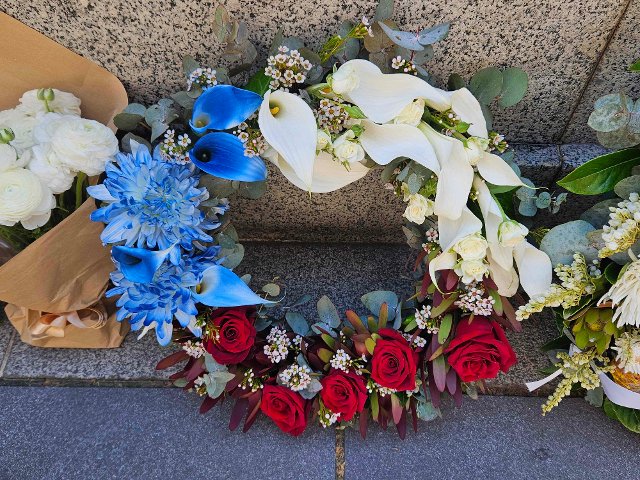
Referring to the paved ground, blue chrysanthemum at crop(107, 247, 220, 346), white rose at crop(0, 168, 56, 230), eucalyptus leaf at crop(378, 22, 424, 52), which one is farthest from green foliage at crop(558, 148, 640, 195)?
white rose at crop(0, 168, 56, 230)

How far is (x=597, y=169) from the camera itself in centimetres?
138

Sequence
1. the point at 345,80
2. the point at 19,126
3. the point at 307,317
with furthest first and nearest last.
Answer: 1. the point at 307,317
2. the point at 19,126
3. the point at 345,80

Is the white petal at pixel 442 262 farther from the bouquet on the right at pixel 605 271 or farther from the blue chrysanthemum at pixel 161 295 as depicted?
the blue chrysanthemum at pixel 161 295

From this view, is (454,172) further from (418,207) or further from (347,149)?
(347,149)

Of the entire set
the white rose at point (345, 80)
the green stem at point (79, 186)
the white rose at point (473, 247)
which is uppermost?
the white rose at point (345, 80)

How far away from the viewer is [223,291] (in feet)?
4.53

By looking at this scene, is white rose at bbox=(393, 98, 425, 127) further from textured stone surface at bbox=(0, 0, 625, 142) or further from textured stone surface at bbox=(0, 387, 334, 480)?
textured stone surface at bbox=(0, 387, 334, 480)

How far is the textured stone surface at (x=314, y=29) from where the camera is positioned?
1.44 meters

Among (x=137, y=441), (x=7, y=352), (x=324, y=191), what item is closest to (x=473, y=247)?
(x=324, y=191)

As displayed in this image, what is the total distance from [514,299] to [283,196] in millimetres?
791

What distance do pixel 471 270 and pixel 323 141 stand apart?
45 cm

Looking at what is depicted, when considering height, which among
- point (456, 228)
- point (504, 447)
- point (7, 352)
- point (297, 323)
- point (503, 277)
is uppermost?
point (456, 228)

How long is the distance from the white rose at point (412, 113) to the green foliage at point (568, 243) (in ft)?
1.47

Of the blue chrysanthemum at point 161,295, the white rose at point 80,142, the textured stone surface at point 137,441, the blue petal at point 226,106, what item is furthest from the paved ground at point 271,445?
the blue petal at point 226,106
